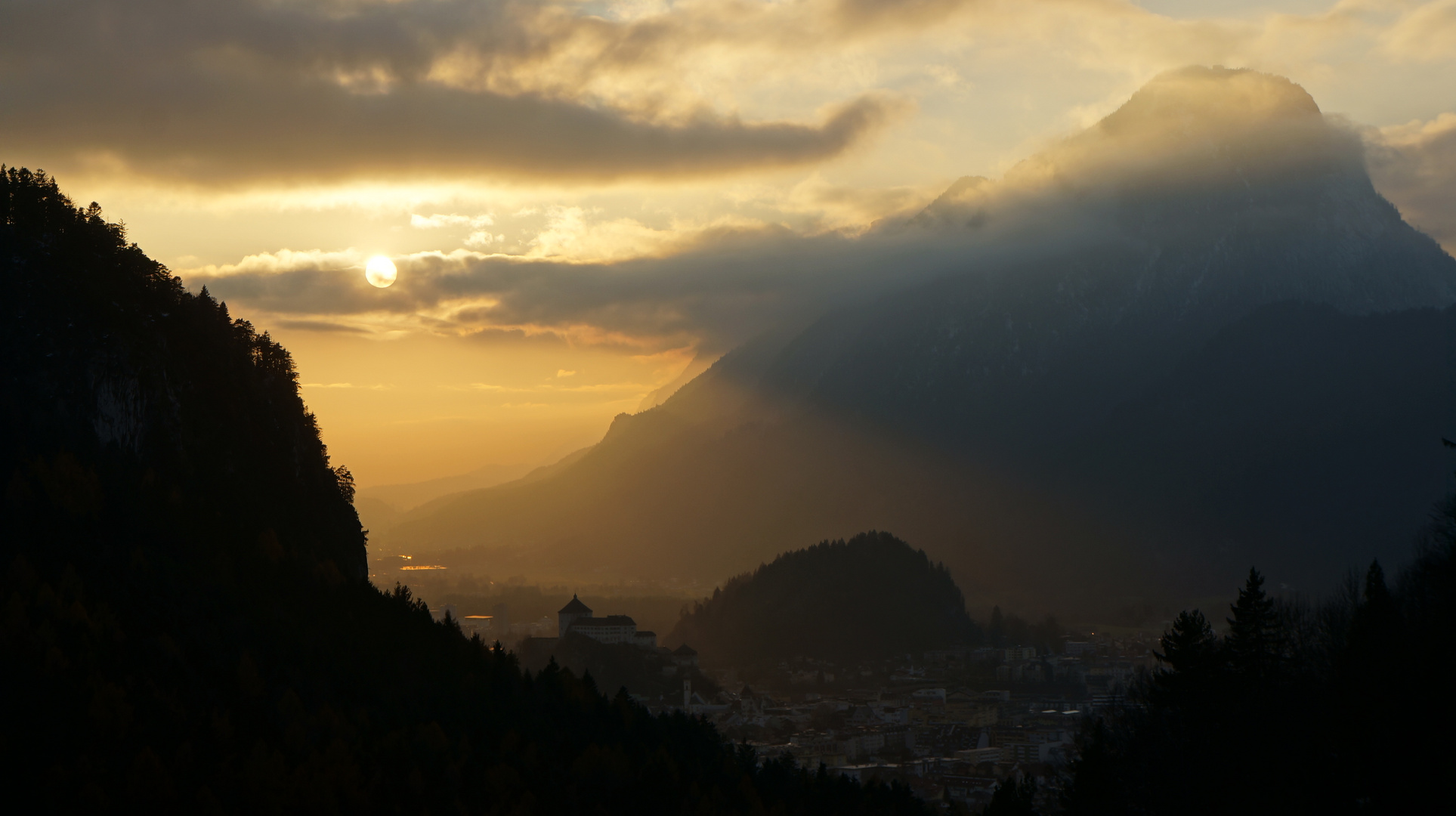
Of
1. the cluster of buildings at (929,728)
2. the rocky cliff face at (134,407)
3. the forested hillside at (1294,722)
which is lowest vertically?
the cluster of buildings at (929,728)

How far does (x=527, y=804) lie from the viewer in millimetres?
64938

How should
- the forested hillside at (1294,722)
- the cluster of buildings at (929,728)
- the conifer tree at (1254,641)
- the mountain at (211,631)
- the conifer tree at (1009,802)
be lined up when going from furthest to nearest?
1. the cluster of buildings at (929,728)
2. the conifer tree at (1254,641)
3. the conifer tree at (1009,802)
4. the mountain at (211,631)
5. the forested hillside at (1294,722)

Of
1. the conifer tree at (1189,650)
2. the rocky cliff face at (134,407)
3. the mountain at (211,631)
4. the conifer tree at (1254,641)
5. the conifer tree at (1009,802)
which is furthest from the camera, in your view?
the rocky cliff face at (134,407)

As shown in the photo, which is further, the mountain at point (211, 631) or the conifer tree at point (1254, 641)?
the conifer tree at point (1254, 641)

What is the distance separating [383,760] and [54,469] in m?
25.6

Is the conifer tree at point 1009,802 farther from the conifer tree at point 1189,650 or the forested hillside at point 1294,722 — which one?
the conifer tree at point 1189,650

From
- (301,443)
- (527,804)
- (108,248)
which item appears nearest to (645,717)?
(527,804)

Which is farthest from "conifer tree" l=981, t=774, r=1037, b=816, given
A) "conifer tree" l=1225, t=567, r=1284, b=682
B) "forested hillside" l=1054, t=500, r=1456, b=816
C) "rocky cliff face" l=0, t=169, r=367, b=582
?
"rocky cliff face" l=0, t=169, r=367, b=582

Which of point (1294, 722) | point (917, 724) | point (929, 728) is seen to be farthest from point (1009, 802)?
point (917, 724)

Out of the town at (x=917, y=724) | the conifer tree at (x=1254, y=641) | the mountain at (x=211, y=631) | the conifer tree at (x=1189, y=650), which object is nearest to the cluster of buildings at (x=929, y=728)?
the town at (x=917, y=724)

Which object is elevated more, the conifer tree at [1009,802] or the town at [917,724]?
the conifer tree at [1009,802]

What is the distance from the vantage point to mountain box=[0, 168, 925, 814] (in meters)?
59.1

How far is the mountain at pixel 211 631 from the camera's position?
59.1 metres

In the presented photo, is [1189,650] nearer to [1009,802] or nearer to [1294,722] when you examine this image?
[1294,722]
